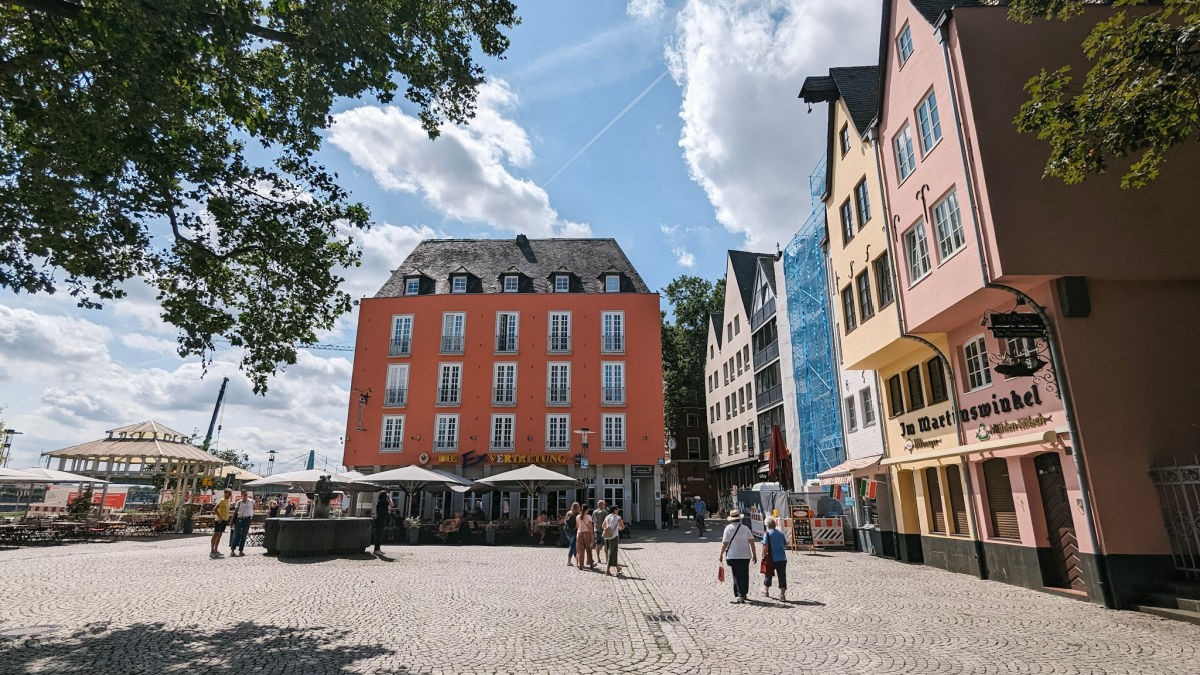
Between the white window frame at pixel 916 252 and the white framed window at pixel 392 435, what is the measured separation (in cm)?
2818

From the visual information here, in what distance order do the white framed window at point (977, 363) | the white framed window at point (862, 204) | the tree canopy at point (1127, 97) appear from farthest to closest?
the white framed window at point (862, 204), the white framed window at point (977, 363), the tree canopy at point (1127, 97)

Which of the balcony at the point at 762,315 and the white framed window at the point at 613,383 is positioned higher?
the balcony at the point at 762,315

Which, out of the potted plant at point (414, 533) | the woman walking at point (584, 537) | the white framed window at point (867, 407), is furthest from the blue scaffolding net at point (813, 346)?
the potted plant at point (414, 533)

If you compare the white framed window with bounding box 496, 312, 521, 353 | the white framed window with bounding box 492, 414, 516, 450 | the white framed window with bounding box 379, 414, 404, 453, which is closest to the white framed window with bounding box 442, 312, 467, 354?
the white framed window with bounding box 496, 312, 521, 353

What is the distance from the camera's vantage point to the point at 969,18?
39.7 ft

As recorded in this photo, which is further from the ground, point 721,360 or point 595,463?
point 721,360

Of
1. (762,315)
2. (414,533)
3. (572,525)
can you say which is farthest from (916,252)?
(762,315)

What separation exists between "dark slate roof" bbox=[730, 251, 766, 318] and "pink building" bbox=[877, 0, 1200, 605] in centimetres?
2975

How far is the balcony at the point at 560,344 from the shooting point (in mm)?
35438

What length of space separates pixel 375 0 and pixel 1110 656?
42.0ft

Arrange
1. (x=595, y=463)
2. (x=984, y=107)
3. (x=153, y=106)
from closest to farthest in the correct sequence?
1. (x=153, y=106)
2. (x=984, y=107)
3. (x=595, y=463)

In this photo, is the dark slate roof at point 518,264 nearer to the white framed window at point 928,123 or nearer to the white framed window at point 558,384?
the white framed window at point 558,384

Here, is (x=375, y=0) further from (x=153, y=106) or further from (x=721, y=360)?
(x=721, y=360)

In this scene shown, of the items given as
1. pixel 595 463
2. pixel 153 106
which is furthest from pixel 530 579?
pixel 595 463
